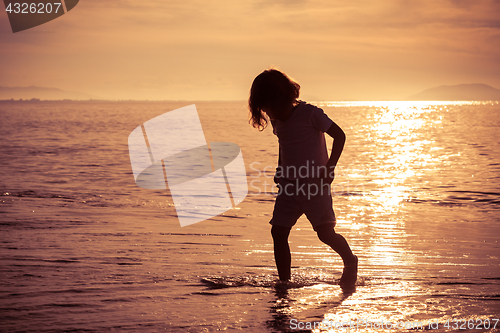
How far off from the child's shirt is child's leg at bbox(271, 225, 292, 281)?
18.5 inches

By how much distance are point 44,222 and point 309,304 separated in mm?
4497

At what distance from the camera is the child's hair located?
371 cm

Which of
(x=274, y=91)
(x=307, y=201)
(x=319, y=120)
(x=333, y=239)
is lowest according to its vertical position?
(x=333, y=239)

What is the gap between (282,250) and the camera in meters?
4.09

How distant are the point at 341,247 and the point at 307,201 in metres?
0.49

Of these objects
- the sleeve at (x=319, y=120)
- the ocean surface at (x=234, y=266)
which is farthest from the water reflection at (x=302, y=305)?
the sleeve at (x=319, y=120)

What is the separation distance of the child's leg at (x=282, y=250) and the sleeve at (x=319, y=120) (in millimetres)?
885

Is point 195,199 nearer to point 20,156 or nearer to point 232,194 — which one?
point 232,194

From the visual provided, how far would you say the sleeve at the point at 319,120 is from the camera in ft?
12.2

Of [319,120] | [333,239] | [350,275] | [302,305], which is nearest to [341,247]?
[333,239]

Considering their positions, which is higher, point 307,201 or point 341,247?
point 307,201

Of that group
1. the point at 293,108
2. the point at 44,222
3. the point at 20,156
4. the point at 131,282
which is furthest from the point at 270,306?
the point at 20,156

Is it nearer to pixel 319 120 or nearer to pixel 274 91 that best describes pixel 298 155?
pixel 319 120

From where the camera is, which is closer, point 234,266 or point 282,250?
point 282,250
